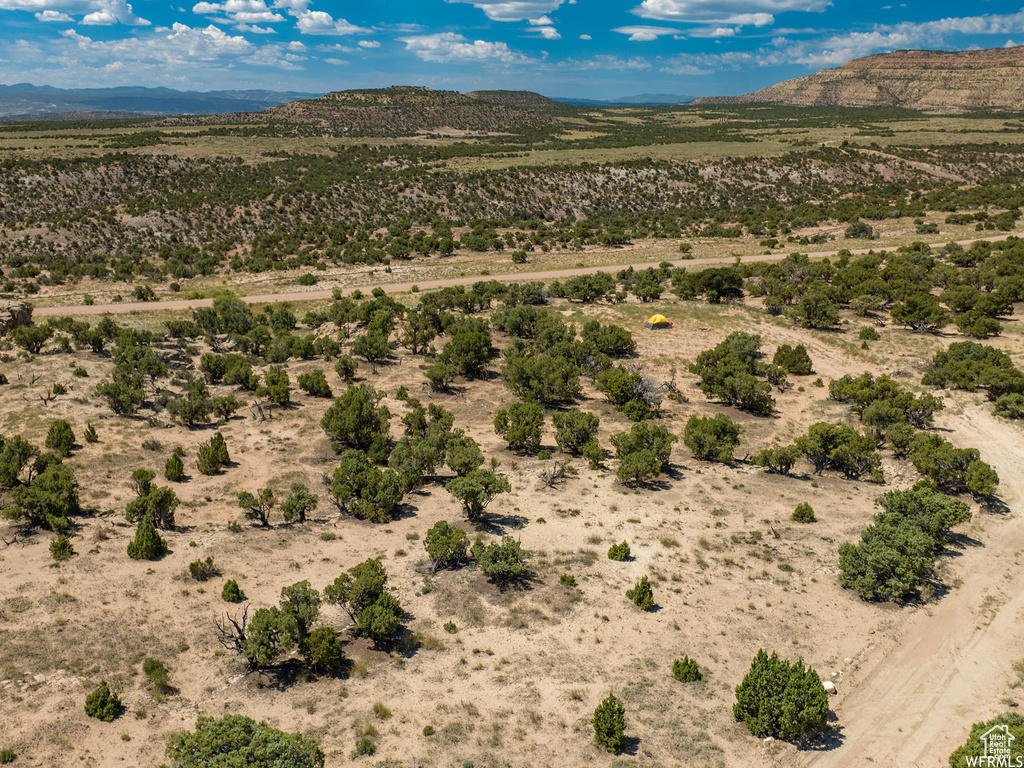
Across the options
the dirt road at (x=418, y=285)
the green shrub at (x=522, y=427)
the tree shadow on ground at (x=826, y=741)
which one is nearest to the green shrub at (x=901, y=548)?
the tree shadow on ground at (x=826, y=741)

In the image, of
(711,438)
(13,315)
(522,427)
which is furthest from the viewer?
(13,315)

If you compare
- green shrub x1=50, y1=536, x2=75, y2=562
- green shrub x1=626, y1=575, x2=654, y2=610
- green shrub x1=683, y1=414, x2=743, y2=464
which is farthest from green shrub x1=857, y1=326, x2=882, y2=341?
green shrub x1=50, y1=536, x2=75, y2=562

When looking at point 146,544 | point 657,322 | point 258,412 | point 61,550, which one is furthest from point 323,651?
point 657,322

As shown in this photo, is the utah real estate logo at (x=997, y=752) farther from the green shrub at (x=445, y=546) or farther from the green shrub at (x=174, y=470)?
the green shrub at (x=174, y=470)

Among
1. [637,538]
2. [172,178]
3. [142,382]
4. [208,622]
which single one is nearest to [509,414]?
[637,538]

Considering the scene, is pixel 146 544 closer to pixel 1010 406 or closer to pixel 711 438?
pixel 711 438

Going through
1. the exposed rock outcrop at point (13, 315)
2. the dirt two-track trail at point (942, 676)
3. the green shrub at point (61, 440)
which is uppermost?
the exposed rock outcrop at point (13, 315)
